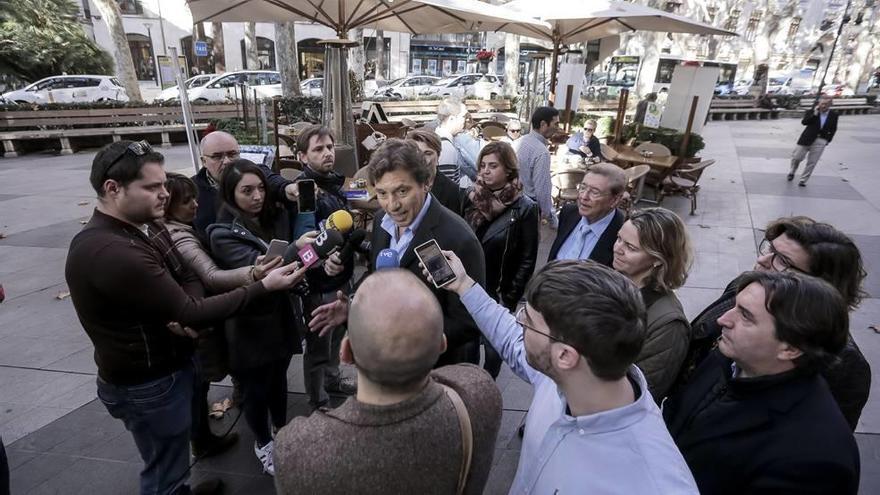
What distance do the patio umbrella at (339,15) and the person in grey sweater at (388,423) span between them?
5113 mm

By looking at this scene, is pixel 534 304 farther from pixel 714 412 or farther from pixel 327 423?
pixel 714 412

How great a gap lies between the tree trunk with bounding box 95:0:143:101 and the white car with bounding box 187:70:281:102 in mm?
2600

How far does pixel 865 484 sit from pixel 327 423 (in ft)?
11.0

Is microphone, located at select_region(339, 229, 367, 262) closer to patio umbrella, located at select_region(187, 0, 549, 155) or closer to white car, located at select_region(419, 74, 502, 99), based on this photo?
patio umbrella, located at select_region(187, 0, 549, 155)

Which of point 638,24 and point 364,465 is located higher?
point 638,24

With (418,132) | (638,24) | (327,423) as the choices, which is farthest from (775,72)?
(327,423)

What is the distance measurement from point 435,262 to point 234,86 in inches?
735

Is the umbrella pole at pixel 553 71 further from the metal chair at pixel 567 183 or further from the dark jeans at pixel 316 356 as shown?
the dark jeans at pixel 316 356

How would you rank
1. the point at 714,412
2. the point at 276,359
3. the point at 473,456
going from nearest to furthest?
the point at 473,456, the point at 714,412, the point at 276,359

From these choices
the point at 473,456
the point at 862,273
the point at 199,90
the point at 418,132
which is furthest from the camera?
the point at 199,90

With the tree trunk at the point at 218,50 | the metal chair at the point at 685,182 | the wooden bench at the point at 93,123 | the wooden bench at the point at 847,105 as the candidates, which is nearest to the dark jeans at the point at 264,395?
the metal chair at the point at 685,182

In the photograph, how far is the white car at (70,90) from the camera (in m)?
16.6

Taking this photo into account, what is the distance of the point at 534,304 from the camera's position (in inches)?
51.1

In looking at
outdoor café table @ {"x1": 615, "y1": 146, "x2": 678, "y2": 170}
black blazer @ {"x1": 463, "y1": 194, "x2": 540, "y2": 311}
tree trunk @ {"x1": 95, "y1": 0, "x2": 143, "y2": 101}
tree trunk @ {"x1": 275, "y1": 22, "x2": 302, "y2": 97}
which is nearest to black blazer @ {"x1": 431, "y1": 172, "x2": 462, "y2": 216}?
black blazer @ {"x1": 463, "y1": 194, "x2": 540, "y2": 311}
